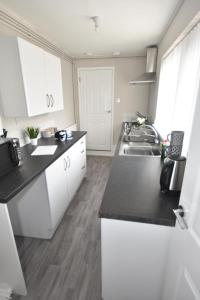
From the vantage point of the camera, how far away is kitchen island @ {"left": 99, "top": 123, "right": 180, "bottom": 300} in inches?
36.4

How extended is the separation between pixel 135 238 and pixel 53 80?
91.1 inches

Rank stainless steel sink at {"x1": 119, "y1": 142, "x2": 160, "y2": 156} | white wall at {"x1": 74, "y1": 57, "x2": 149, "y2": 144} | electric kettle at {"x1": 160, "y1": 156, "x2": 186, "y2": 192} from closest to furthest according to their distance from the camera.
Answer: electric kettle at {"x1": 160, "y1": 156, "x2": 186, "y2": 192}, stainless steel sink at {"x1": 119, "y1": 142, "x2": 160, "y2": 156}, white wall at {"x1": 74, "y1": 57, "x2": 149, "y2": 144}

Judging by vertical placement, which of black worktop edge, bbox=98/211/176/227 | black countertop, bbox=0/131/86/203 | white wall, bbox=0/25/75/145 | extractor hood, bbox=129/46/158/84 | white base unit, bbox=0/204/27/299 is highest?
extractor hood, bbox=129/46/158/84

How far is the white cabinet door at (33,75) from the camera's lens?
1.76 metres

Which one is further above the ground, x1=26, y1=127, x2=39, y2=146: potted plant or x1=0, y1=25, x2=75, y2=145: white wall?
x1=0, y1=25, x2=75, y2=145: white wall

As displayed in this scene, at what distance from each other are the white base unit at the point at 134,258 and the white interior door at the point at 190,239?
13 cm

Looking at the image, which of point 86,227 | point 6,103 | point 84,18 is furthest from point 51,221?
point 84,18

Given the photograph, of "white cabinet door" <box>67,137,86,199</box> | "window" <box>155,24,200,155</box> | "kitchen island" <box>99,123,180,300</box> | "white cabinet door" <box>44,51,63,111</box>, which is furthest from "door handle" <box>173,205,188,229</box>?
"white cabinet door" <box>44,51,63,111</box>

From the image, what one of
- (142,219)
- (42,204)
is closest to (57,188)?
(42,204)

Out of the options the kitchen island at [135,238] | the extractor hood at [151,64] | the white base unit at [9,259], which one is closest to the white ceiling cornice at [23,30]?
the extractor hood at [151,64]

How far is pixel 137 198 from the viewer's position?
3.46ft

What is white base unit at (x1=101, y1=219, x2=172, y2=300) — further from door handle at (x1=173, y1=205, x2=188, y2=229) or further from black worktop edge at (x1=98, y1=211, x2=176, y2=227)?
door handle at (x1=173, y1=205, x2=188, y2=229)

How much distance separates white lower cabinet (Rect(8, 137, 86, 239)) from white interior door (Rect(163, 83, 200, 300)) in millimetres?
1248

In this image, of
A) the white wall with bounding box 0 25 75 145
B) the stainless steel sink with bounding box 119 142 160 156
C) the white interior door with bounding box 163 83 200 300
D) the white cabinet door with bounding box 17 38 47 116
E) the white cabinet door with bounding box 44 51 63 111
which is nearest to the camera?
the white interior door with bounding box 163 83 200 300
